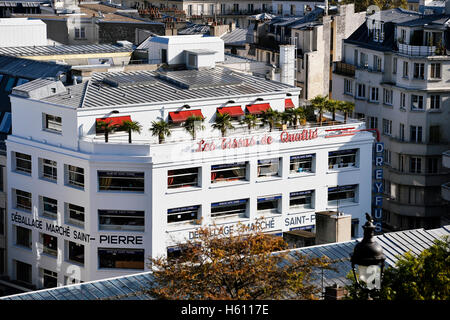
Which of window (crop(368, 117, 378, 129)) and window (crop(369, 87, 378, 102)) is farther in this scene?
window (crop(369, 87, 378, 102))

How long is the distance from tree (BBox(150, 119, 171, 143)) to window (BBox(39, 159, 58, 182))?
366 inches

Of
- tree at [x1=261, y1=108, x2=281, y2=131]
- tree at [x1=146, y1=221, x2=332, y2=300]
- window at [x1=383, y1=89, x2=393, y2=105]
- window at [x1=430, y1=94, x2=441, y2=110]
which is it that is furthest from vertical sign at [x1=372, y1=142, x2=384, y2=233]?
tree at [x1=146, y1=221, x2=332, y2=300]

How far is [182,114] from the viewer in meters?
116

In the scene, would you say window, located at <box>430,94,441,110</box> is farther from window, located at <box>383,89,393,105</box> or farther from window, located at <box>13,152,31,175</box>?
window, located at <box>13,152,31,175</box>

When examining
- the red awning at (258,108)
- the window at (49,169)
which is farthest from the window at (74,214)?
the red awning at (258,108)

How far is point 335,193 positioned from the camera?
120312 mm

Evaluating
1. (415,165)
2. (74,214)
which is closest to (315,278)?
(74,214)

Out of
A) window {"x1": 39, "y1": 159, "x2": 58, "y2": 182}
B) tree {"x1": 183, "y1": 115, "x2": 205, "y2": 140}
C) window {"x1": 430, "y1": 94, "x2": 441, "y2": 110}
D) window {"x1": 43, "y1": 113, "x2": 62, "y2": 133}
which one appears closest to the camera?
window {"x1": 39, "y1": 159, "x2": 58, "y2": 182}

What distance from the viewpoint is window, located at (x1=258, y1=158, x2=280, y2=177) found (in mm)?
115000

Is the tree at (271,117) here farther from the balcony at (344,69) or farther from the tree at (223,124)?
the balcony at (344,69)

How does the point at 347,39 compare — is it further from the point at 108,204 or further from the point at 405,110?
the point at 108,204

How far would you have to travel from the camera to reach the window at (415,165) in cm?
13688

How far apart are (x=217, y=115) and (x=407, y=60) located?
27928mm

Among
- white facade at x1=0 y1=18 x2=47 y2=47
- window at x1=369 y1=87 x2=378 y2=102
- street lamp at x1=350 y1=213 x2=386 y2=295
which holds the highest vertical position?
street lamp at x1=350 y1=213 x2=386 y2=295
